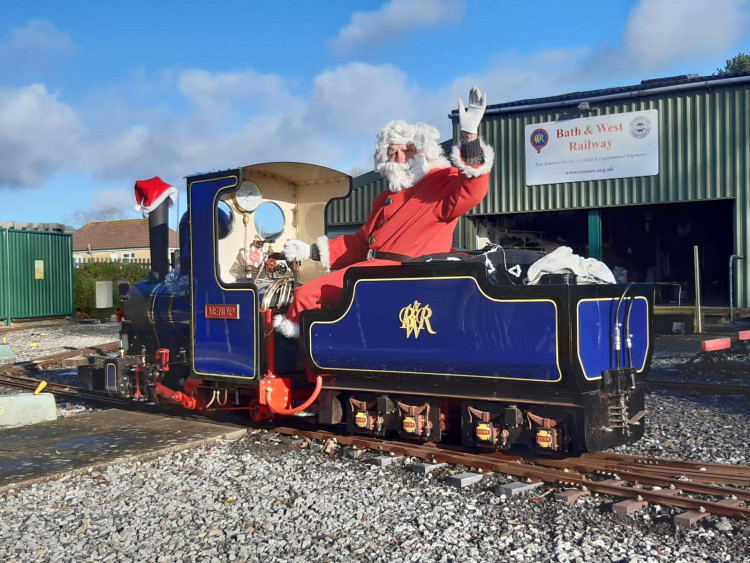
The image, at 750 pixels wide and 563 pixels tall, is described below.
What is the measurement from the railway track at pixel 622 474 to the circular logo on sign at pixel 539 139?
1192 cm

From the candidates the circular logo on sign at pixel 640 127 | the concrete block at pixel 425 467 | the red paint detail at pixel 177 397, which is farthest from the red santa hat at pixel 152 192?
the circular logo on sign at pixel 640 127

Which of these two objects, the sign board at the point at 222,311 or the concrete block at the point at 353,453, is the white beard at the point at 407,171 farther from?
the concrete block at the point at 353,453

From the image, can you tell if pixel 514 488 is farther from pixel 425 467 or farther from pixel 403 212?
pixel 403 212

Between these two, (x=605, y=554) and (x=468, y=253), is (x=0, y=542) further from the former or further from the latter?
(x=468, y=253)

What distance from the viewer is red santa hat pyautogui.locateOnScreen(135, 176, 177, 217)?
6.73 m

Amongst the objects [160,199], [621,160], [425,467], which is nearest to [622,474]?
[425,467]

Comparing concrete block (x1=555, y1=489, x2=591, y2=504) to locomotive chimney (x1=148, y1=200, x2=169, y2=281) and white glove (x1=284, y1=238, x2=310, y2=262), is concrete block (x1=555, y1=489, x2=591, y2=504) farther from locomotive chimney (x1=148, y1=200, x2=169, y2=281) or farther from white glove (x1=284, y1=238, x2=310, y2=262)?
locomotive chimney (x1=148, y1=200, x2=169, y2=281)

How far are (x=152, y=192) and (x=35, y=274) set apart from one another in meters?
14.5

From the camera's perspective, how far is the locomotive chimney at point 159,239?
682 cm

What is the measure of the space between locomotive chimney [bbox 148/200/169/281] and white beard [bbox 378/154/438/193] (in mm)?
2305

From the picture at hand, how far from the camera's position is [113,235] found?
49.0m

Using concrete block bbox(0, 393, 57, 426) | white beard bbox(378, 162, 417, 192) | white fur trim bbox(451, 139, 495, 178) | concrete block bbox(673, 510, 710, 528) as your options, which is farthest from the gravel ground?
concrete block bbox(0, 393, 57, 426)

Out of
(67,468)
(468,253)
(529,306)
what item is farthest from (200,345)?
(529,306)

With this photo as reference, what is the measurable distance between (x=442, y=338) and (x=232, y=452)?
1.89 m
